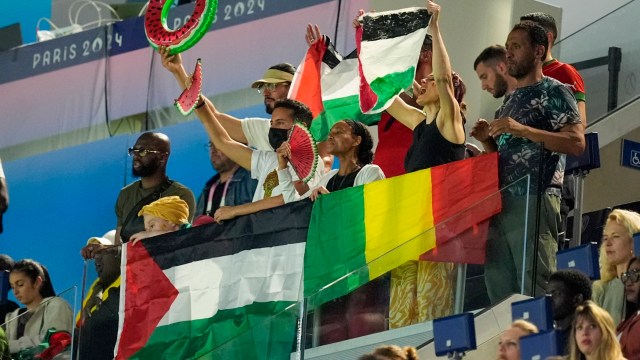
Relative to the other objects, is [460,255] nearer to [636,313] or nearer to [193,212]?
[636,313]

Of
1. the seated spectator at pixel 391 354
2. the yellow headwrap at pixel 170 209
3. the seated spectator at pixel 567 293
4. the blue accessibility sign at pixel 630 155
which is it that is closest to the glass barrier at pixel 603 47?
the blue accessibility sign at pixel 630 155

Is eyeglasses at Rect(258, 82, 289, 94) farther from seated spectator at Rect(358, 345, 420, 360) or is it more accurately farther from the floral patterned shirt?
seated spectator at Rect(358, 345, 420, 360)

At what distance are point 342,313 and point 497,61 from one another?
85.6 inches

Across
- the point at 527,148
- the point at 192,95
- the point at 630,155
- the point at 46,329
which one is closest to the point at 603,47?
the point at 630,155

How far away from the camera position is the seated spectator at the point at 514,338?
6.49 meters

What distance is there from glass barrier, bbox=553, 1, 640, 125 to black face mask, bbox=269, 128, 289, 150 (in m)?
2.38

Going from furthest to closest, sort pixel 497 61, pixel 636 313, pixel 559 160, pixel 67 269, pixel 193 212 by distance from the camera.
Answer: pixel 67 269
pixel 193 212
pixel 497 61
pixel 559 160
pixel 636 313

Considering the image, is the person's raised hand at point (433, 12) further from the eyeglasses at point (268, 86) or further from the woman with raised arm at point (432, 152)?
the eyeglasses at point (268, 86)

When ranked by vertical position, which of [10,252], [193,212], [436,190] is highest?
[10,252]

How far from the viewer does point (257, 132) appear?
32.9 ft

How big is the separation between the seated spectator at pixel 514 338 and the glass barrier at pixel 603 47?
4.56 m

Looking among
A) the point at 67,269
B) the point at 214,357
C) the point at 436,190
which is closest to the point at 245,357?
the point at 214,357

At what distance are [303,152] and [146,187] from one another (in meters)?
2.00

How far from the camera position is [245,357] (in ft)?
26.5
